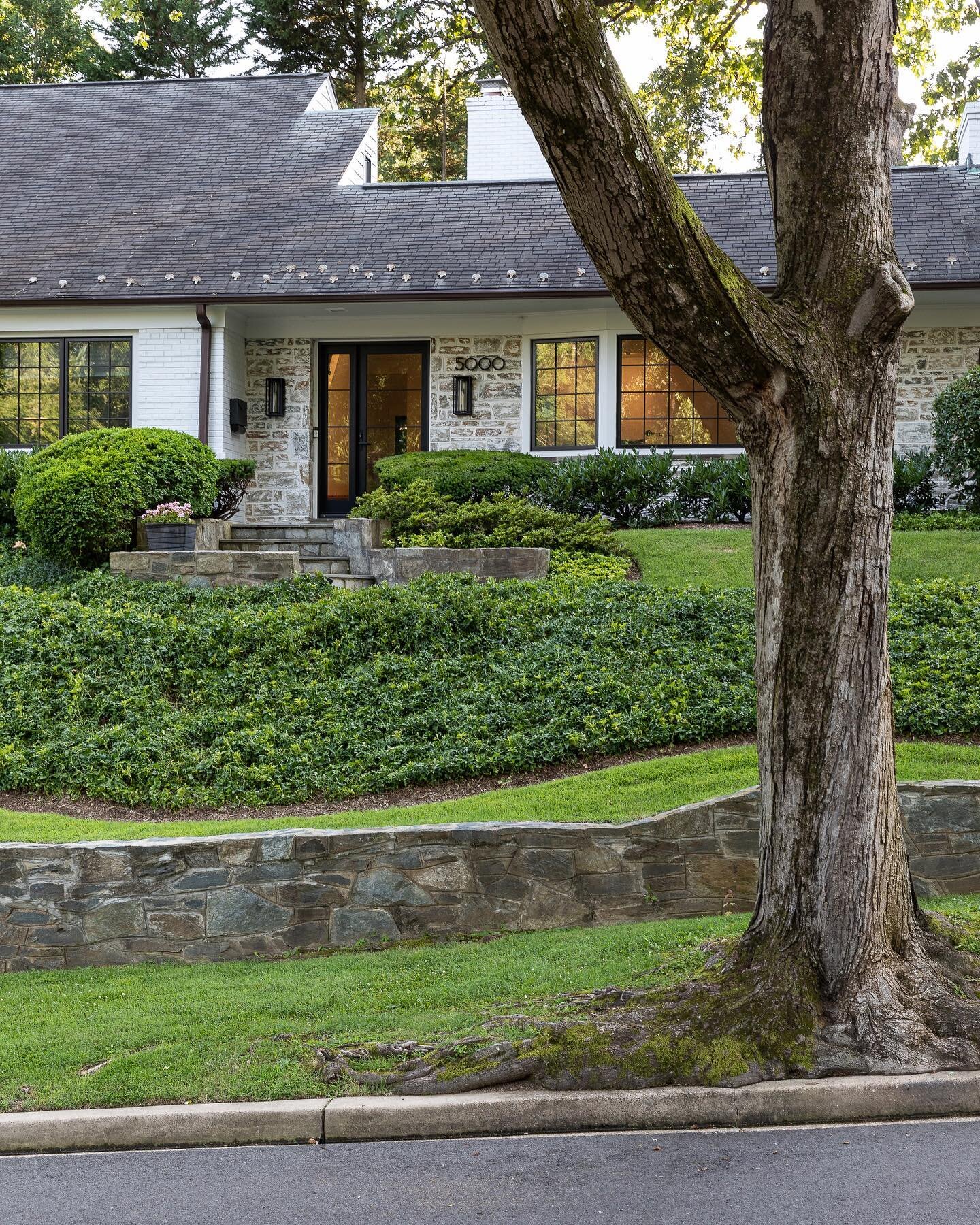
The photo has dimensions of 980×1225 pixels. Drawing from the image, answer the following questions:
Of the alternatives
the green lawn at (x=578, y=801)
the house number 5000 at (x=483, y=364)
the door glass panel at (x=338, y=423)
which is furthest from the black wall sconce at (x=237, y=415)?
the green lawn at (x=578, y=801)

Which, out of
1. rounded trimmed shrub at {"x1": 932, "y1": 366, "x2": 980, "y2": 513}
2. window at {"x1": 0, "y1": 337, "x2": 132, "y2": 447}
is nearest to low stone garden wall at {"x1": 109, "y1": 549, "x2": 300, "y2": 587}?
window at {"x1": 0, "y1": 337, "x2": 132, "y2": 447}

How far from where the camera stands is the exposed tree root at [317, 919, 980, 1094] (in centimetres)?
439

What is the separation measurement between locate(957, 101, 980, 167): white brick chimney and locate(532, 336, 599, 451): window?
7.09 meters

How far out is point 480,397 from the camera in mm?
16281

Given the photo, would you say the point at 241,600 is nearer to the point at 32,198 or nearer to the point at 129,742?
the point at 129,742

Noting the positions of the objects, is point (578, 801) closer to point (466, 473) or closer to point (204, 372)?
point (466, 473)

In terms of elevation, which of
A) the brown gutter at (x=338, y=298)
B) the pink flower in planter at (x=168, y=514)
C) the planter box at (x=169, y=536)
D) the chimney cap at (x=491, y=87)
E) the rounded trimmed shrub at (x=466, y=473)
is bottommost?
the planter box at (x=169, y=536)

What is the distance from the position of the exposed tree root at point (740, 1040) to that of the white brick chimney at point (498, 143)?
54.7ft

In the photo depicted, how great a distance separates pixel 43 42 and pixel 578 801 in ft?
104

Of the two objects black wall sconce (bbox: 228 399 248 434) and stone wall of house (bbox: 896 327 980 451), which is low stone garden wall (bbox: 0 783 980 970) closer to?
black wall sconce (bbox: 228 399 248 434)

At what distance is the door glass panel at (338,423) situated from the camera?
1677 cm

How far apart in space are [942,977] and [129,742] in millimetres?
5853

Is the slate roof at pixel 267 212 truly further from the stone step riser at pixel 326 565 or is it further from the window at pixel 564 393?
the stone step riser at pixel 326 565

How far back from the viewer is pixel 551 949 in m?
5.83
